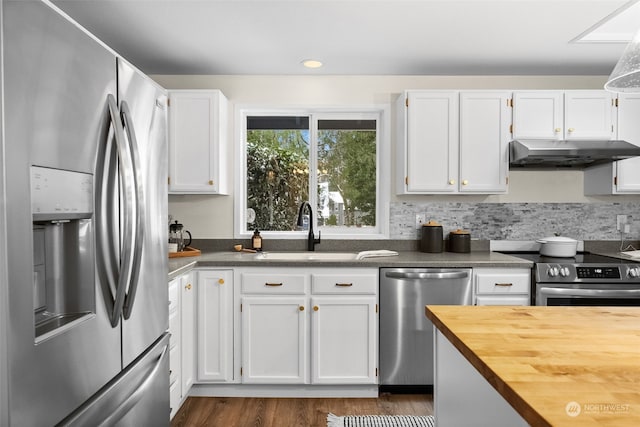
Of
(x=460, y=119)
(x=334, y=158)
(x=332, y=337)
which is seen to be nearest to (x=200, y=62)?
(x=334, y=158)

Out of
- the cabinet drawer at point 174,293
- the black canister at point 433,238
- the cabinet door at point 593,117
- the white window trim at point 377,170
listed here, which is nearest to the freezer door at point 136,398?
the cabinet drawer at point 174,293

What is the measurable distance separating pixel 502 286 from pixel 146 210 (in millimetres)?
2262

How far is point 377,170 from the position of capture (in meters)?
3.56

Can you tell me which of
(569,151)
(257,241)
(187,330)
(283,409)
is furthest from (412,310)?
(569,151)

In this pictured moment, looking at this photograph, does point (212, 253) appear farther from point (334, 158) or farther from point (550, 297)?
point (550, 297)

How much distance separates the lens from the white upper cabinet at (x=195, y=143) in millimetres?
3172

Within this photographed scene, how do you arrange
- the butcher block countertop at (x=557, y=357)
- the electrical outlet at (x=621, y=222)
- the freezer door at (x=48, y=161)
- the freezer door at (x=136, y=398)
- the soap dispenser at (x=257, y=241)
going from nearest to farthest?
the butcher block countertop at (x=557, y=357) → the freezer door at (x=48, y=161) → the freezer door at (x=136, y=398) → the soap dispenser at (x=257, y=241) → the electrical outlet at (x=621, y=222)

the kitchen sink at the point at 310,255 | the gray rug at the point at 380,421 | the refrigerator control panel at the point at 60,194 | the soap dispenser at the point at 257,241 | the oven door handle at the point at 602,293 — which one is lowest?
the gray rug at the point at 380,421

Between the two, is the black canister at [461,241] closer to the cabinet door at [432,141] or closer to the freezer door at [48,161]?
the cabinet door at [432,141]

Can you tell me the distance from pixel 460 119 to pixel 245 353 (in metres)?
2.24

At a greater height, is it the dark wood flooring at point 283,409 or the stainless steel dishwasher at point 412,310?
the stainless steel dishwasher at point 412,310

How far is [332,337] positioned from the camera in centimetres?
282

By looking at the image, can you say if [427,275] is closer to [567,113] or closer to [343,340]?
[343,340]

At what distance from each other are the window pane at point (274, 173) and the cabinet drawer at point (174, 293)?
1187mm
